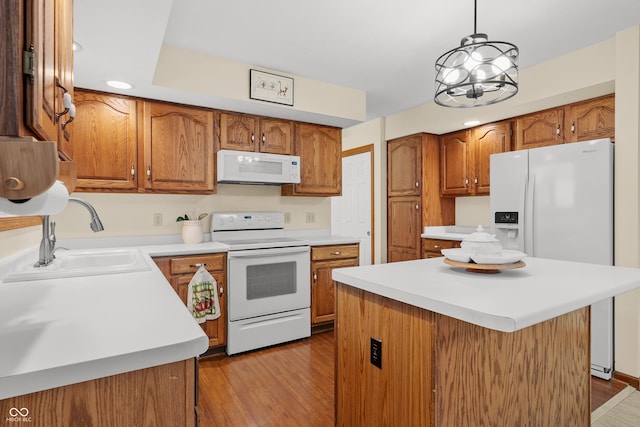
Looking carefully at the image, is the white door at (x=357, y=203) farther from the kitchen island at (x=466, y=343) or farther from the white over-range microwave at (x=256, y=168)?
the kitchen island at (x=466, y=343)

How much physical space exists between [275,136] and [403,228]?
2001 millimetres

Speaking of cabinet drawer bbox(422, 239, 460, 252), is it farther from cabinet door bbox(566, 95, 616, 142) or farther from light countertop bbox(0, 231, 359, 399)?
light countertop bbox(0, 231, 359, 399)

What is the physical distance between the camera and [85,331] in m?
0.75

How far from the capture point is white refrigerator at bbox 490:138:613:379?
239cm

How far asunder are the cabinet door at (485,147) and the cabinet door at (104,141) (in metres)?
3.34

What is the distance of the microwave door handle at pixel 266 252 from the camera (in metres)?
2.78

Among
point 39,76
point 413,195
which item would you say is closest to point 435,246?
point 413,195

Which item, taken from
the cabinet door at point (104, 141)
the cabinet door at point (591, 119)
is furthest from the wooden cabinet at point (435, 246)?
the cabinet door at point (104, 141)

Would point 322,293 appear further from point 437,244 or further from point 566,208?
point 566,208

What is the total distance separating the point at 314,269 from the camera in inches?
127

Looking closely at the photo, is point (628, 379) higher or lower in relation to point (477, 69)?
lower

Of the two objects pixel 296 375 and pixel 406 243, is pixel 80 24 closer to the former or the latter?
pixel 296 375

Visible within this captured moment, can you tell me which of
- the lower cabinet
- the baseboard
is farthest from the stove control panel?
A: the baseboard

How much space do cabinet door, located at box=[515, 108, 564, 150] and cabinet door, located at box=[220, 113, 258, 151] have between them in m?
2.53
